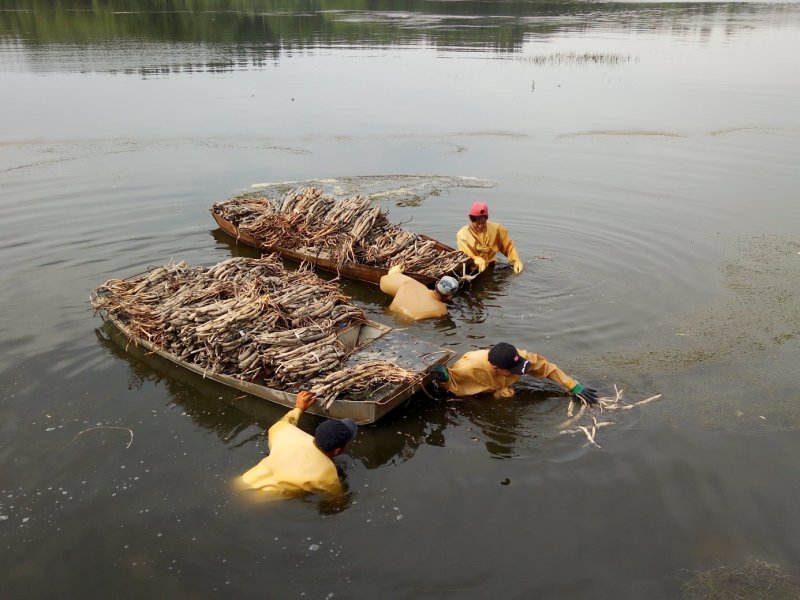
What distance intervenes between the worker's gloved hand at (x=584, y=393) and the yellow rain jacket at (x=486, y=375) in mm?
57

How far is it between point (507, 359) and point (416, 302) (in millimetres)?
3379

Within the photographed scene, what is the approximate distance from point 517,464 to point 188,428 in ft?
13.7

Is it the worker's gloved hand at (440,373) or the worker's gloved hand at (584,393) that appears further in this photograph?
the worker's gloved hand at (440,373)

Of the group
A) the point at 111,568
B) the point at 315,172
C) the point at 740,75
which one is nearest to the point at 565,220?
the point at 315,172

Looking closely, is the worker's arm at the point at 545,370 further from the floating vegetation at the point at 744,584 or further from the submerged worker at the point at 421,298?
the submerged worker at the point at 421,298

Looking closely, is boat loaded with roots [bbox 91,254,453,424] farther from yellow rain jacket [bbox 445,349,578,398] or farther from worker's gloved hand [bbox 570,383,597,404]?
worker's gloved hand [bbox 570,383,597,404]

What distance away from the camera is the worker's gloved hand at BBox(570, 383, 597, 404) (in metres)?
8.77

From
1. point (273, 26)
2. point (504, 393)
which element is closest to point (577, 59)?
point (273, 26)

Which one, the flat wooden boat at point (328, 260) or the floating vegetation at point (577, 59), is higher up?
the floating vegetation at point (577, 59)

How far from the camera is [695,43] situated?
4291cm

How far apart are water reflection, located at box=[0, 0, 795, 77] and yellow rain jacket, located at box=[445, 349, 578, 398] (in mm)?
29537

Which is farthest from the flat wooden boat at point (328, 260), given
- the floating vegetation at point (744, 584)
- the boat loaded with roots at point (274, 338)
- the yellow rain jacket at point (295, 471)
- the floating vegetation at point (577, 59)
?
the floating vegetation at point (577, 59)

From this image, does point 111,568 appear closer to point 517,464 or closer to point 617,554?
point 517,464

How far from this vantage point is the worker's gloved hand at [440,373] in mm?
8938
